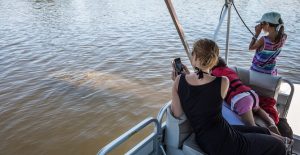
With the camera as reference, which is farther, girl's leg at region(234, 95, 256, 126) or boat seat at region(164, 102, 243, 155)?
girl's leg at region(234, 95, 256, 126)

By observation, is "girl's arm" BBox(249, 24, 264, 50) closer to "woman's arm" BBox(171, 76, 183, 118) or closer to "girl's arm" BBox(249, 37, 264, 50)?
"girl's arm" BBox(249, 37, 264, 50)

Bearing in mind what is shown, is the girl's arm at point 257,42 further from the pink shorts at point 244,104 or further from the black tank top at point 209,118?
the black tank top at point 209,118

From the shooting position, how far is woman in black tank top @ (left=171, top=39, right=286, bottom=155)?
2494 millimetres

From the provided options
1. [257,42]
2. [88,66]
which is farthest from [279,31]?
[88,66]

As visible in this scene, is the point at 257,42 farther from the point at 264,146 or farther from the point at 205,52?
the point at 205,52

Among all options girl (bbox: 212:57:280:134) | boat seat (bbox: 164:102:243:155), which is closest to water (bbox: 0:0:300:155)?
boat seat (bbox: 164:102:243:155)

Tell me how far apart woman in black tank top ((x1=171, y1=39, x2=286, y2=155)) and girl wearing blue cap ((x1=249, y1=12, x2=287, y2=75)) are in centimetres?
173

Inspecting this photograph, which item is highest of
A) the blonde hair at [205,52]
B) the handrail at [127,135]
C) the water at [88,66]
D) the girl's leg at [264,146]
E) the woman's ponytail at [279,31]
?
the blonde hair at [205,52]

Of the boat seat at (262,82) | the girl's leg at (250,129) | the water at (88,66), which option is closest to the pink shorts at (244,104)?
the girl's leg at (250,129)

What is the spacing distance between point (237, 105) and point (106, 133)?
3695 mm

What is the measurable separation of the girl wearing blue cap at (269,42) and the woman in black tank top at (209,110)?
5.66 feet

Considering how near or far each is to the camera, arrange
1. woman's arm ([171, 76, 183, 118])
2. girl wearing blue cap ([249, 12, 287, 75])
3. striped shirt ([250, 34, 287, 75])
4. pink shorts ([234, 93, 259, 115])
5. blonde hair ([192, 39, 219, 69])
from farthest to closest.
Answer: striped shirt ([250, 34, 287, 75])
girl wearing blue cap ([249, 12, 287, 75])
pink shorts ([234, 93, 259, 115])
woman's arm ([171, 76, 183, 118])
blonde hair ([192, 39, 219, 69])

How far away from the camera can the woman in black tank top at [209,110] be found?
2494mm

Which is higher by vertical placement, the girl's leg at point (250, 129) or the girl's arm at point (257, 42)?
the girl's arm at point (257, 42)
